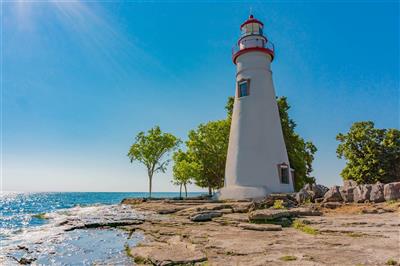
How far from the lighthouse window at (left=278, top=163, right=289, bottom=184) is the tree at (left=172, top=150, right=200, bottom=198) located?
12.5 meters

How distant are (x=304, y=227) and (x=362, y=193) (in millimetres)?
8165

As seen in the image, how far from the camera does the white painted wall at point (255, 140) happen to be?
21.3 m

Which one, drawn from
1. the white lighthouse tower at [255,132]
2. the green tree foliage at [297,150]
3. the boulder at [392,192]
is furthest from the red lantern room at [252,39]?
the boulder at [392,192]

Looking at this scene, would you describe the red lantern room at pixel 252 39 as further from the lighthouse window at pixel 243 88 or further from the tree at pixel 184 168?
the tree at pixel 184 168

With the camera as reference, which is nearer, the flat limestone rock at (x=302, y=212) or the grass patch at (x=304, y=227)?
the grass patch at (x=304, y=227)

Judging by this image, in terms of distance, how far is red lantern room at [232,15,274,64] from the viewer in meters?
23.9

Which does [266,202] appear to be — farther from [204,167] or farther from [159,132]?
[159,132]

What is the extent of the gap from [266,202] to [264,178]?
17.0ft

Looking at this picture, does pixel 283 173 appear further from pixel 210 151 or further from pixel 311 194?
pixel 210 151

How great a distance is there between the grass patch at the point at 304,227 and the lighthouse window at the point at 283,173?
37.4ft

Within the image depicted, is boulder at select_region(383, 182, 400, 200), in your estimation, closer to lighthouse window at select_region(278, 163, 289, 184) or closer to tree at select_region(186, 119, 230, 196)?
lighthouse window at select_region(278, 163, 289, 184)

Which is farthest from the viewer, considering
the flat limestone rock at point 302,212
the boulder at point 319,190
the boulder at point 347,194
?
the boulder at point 319,190

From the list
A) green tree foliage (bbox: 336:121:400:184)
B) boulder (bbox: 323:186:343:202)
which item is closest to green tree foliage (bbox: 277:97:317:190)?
green tree foliage (bbox: 336:121:400:184)

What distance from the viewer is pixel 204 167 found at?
1324 inches
